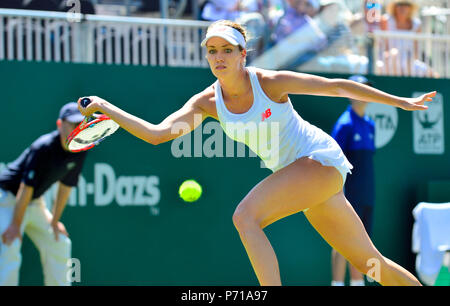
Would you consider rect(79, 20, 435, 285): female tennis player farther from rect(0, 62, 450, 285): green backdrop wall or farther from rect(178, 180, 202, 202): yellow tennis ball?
rect(0, 62, 450, 285): green backdrop wall

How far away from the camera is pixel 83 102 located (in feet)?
12.6

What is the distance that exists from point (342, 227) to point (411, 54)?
4772mm

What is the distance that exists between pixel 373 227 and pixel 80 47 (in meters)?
3.72

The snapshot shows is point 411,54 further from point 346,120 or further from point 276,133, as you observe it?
point 276,133

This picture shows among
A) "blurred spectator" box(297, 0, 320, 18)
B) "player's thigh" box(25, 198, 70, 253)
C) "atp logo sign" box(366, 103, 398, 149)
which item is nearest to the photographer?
"player's thigh" box(25, 198, 70, 253)

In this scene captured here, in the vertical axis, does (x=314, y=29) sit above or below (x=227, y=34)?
above

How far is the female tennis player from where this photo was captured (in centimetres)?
396

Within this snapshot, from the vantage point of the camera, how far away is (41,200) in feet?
20.8

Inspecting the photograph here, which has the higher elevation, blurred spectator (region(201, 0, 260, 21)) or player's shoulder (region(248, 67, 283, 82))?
blurred spectator (region(201, 0, 260, 21))

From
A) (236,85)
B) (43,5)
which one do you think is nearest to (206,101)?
(236,85)

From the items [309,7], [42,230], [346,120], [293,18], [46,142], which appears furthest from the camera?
[309,7]

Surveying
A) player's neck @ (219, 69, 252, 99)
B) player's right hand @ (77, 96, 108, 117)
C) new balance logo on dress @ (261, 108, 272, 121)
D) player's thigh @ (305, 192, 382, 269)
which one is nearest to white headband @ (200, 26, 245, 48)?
player's neck @ (219, 69, 252, 99)

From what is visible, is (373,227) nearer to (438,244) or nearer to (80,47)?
(438,244)

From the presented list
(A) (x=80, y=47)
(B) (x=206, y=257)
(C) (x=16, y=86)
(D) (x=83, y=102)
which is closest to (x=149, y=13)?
(A) (x=80, y=47)
